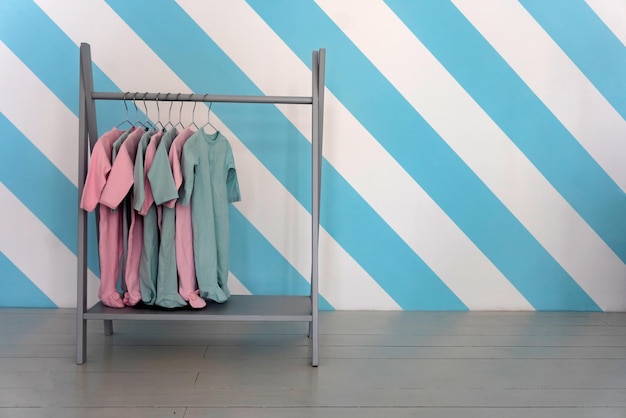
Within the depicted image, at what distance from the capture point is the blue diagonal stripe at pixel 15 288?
2.87 meters

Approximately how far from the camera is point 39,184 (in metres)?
2.84

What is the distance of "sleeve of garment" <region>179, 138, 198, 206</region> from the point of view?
2.12 metres

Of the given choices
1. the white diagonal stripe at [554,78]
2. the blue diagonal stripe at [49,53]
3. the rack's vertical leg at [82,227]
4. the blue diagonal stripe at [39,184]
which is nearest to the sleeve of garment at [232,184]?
the rack's vertical leg at [82,227]

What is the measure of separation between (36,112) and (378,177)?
5.42 feet

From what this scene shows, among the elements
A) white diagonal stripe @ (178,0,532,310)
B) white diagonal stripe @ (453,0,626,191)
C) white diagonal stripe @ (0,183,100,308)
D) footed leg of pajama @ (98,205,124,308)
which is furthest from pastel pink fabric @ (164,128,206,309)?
white diagonal stripe @ (453,0,626,191)

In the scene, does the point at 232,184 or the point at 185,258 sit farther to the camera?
the point at 232,184

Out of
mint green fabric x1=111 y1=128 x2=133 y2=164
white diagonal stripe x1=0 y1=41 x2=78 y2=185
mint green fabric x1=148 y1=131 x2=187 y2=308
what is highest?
white diagonal stripe x1=0 y1=41 x2=78 y2=185

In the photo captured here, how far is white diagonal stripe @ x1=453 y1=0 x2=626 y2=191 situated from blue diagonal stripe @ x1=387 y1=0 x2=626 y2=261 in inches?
1.5

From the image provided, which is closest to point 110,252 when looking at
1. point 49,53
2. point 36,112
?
point 36,112

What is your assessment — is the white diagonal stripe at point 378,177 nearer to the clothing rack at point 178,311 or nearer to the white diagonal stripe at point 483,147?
the white diagonal stripe at point 483,147

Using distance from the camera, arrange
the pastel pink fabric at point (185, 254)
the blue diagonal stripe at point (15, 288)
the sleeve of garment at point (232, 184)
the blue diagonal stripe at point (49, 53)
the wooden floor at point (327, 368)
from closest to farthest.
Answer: the wooden floor at point (327, 368) < the pastel pink fabric at point (185, 254) < the sleeve of garment at point (232, 184) < the blue diagonal stripe at point (49, 53) < the blue diagonal stripe at point (15, 288)

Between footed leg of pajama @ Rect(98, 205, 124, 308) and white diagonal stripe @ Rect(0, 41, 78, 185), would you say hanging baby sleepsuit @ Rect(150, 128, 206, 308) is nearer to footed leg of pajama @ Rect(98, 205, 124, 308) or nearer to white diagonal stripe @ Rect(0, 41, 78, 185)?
footed leg of pajama @ Rect(98, 205, 124, 308)

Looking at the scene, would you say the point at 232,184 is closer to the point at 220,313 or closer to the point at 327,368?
the point at 220,313

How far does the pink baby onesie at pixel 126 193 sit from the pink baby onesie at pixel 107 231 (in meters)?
0.03
